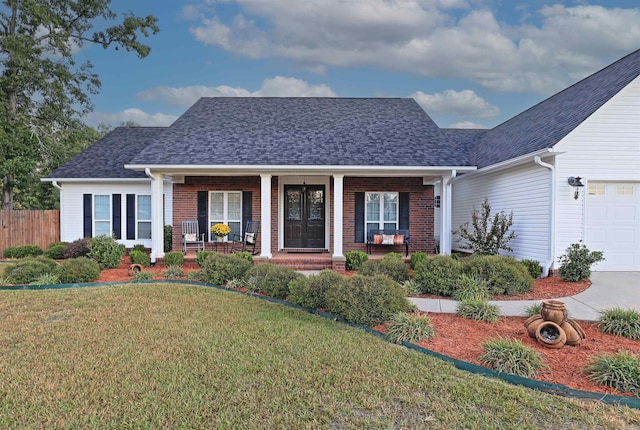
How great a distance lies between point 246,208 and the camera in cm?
1285

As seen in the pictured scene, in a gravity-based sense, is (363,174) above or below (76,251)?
above

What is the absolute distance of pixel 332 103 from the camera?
Result: 1495 centimetres

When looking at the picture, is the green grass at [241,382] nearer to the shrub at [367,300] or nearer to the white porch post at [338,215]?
the shrub at [367,300]

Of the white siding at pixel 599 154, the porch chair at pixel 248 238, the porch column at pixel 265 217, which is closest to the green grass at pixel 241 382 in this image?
the porch column at pixel 265 217

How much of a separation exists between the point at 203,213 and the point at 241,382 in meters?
9.95

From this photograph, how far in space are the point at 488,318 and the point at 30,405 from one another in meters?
5.58

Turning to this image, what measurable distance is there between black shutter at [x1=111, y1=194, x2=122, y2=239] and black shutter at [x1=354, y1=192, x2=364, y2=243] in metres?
8.75

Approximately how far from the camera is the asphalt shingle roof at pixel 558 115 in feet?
29.5

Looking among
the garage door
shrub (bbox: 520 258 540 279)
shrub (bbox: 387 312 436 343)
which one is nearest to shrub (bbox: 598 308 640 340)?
shrub (bbox: 387 312 436 343)

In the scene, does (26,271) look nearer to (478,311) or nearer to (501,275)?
(478,311)

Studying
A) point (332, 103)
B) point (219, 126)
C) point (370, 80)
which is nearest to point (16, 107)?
point (219, 126)

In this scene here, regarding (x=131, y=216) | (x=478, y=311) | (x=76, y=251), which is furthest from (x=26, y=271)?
(x=478, y=311)

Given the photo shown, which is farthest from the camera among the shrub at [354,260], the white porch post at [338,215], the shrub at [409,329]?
the white porch post at [338,215]

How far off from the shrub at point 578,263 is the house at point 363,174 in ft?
1.70
